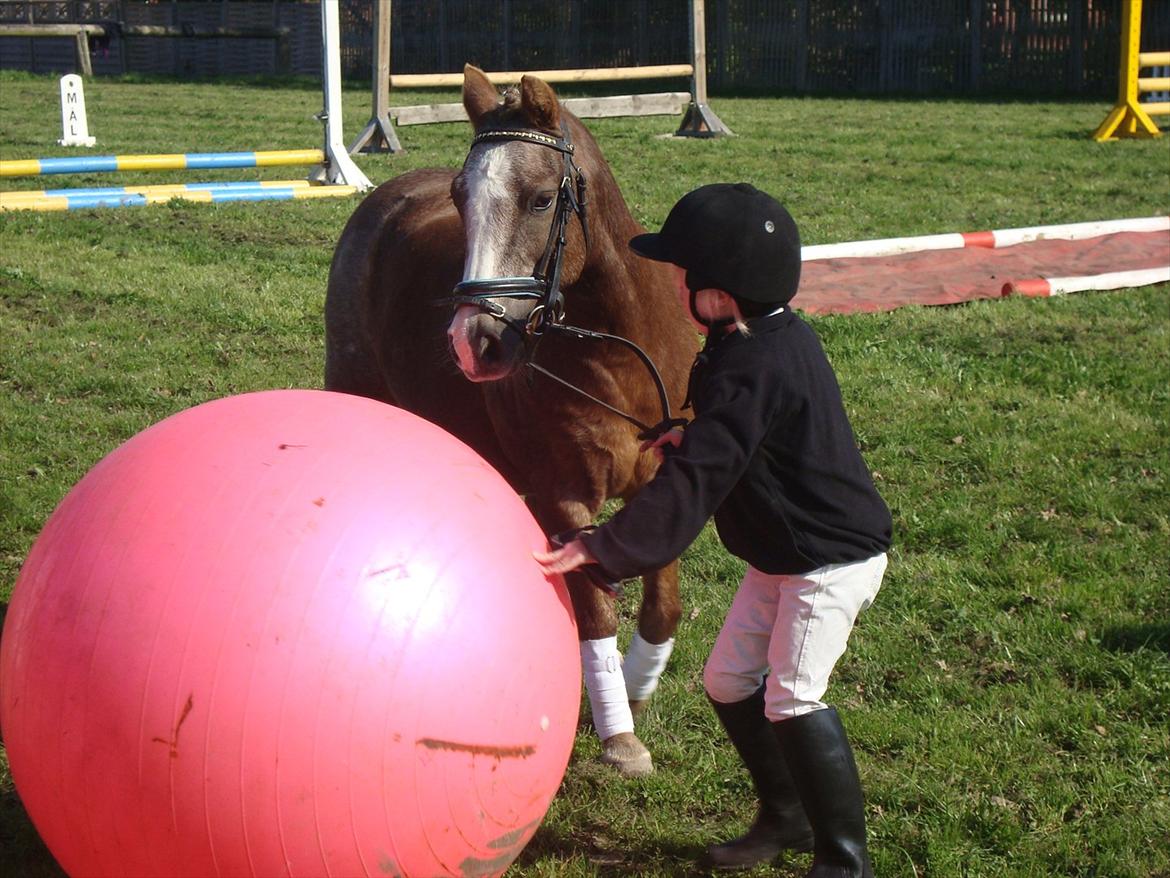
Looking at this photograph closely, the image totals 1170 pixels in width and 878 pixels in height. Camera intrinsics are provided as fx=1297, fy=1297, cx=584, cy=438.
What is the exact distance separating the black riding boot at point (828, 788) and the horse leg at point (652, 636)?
106cm

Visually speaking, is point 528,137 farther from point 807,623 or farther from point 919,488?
point 919,488

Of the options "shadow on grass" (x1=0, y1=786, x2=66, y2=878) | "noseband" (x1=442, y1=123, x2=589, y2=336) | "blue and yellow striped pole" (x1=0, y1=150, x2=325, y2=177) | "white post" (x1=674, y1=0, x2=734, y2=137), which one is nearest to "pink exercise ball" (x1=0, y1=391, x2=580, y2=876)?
"noseband" (x1=442, y1=123, x2=589, y2=336)

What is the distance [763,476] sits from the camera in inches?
127

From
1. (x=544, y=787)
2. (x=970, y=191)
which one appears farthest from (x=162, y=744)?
(x=970, y=191)

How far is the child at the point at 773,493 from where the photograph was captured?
10.1 ft

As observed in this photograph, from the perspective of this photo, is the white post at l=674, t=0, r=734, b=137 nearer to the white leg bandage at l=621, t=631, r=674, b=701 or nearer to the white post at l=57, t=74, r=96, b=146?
the white post at l=57, t=74, r=96, b=146

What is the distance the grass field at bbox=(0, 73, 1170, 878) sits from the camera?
3.97m

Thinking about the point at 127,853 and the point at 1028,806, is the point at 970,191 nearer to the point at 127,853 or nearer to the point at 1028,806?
the point at 1028,806

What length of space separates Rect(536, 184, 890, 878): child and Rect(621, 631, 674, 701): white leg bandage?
101 centimetres

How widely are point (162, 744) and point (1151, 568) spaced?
441cm

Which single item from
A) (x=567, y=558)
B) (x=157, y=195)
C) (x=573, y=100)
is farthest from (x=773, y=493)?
(x=573, y=100)

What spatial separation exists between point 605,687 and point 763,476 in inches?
50.3

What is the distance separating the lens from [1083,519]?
238 inches

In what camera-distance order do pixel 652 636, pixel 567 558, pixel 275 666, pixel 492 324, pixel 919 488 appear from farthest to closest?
pixel 919 488 → pixel 652 636 → pixel 492 324 → pixel 567 558 → pixel 275 666
